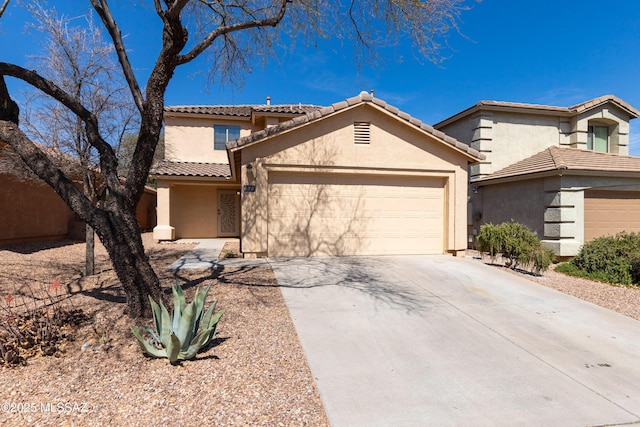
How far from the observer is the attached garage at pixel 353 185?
929 centimetres

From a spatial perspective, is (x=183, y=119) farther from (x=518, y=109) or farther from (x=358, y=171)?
(x=518, y=109)

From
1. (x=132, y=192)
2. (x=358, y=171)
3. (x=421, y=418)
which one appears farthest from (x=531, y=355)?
(x=358, y=171)

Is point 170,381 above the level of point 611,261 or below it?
below

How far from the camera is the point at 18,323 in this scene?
177 inches

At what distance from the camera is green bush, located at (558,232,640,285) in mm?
8359

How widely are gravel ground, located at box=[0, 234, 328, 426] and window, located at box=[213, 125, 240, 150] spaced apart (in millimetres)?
12052

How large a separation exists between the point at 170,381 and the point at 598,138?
17.4 meters

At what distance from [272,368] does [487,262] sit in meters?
8.34

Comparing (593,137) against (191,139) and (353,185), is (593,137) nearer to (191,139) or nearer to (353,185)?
(353,185)

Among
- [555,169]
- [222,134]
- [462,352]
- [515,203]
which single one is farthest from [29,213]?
[555,169]

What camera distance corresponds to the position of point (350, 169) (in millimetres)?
9789

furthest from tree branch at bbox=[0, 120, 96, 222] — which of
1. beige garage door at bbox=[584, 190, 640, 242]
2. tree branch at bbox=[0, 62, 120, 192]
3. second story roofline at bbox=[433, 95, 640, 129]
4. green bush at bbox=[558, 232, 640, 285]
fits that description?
beige garage door at bbox=[584, 190, 640, 242]

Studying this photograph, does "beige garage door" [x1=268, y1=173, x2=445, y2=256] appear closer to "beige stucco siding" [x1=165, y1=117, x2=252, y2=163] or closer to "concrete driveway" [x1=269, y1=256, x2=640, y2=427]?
"concrete driveway" [x1=269, y1=256, x2=640, y2=427]

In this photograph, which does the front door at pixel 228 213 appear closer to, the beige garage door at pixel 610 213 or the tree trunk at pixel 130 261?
the tree trunk at pixel 130 261
